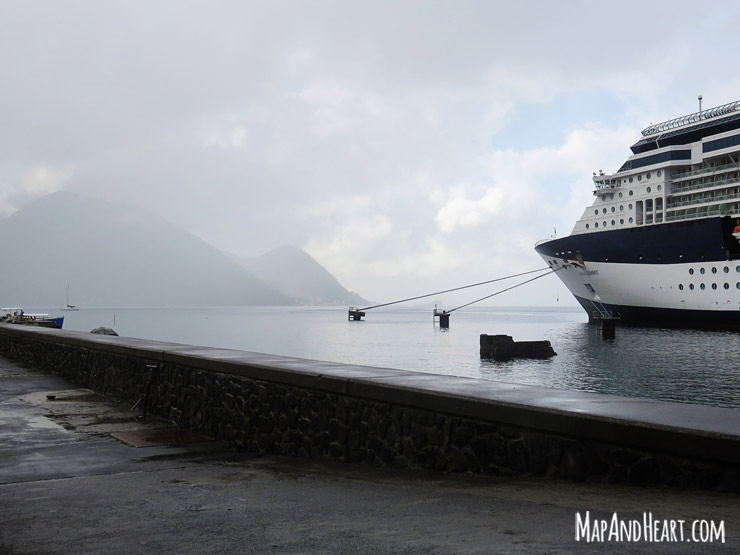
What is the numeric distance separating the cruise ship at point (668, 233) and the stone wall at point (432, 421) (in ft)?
201

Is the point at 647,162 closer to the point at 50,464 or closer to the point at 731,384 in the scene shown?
the point at 731,384

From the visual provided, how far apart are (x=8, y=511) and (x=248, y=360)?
4.02m

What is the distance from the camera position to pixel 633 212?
71438 mm

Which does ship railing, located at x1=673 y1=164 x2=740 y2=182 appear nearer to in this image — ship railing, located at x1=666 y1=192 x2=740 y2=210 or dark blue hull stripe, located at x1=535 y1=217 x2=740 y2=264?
ship railing, located at x1=666 y1=192 x2=740 y2=210

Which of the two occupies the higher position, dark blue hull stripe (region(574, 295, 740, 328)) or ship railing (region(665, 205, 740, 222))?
ship railing (region(665, 205, 740, 222))

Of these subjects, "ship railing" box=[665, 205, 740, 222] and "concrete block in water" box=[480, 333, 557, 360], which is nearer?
"concrete block in water" box=[480, 333, 557, 360]

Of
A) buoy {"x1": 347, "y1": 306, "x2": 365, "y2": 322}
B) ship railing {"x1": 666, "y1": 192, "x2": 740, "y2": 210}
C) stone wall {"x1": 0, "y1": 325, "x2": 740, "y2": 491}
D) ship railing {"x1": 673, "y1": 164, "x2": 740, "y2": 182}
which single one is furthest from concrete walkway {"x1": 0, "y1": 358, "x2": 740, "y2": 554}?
buoy {"x1": 347, "y1": 306, "x2": 365, "y2": 322}

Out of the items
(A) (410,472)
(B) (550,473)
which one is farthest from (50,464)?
(B) (550,473)

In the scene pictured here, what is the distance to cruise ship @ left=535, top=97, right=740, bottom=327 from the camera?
6225 centimetres

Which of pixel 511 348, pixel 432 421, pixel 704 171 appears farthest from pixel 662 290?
pixel 432 421

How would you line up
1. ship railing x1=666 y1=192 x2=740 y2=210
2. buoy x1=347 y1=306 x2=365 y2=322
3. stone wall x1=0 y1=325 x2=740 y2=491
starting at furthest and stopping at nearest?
buoy x1=347 y1=306 x2=365 y2=322
ship railing x1=666 y1=192 x2=740 y2=210
stone wall x1=0 y1=325 x2=740 y2=491

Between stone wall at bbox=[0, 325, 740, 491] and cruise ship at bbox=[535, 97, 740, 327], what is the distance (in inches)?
2412

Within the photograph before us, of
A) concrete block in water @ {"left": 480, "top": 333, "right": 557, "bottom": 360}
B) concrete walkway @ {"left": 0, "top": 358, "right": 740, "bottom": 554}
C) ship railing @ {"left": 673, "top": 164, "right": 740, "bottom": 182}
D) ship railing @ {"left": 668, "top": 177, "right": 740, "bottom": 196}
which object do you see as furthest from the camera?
ship railing @ {"left": 673, "top": 164, "right": 740, "bottom": 182}

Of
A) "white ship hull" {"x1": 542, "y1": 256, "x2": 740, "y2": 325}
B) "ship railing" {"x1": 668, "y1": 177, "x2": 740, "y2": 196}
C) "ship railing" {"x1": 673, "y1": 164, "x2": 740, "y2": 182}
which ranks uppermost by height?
Answer: "ship railing" {"x1": 673, "y1": 164, "x2": 740, "y2": 182}
